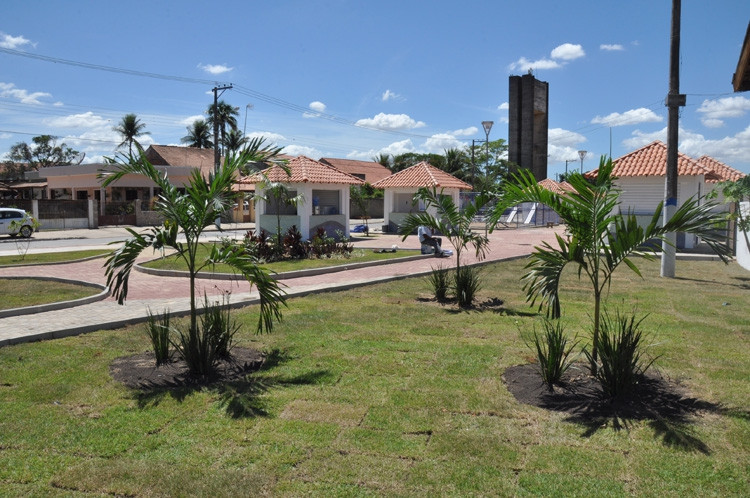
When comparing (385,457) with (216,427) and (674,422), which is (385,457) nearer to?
(216,427)

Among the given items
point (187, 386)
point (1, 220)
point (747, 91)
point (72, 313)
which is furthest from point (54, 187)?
point (747, 91)

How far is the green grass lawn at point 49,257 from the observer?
17625 mm

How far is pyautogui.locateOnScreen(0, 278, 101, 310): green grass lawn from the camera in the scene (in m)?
10.5

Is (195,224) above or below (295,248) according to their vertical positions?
above

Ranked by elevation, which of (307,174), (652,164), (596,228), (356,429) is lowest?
(356,429)

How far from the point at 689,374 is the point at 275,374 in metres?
4.39

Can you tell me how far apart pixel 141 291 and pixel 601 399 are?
31.6 feet

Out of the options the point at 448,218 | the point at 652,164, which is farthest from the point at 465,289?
the point at 652,164

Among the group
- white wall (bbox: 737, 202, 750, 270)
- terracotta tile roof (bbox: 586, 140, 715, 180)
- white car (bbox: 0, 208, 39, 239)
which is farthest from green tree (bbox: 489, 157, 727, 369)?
white car (bbox: 0, 208, 39, 239)

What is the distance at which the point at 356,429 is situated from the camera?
4777mm

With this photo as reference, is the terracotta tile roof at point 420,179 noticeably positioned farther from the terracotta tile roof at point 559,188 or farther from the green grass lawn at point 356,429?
the green grass lawn at point 356,429

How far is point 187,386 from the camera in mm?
5883

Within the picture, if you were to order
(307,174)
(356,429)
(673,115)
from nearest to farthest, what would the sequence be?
(356,429) → (673,115) → (307,174)

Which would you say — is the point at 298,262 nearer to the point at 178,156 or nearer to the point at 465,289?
the point at 465,289
